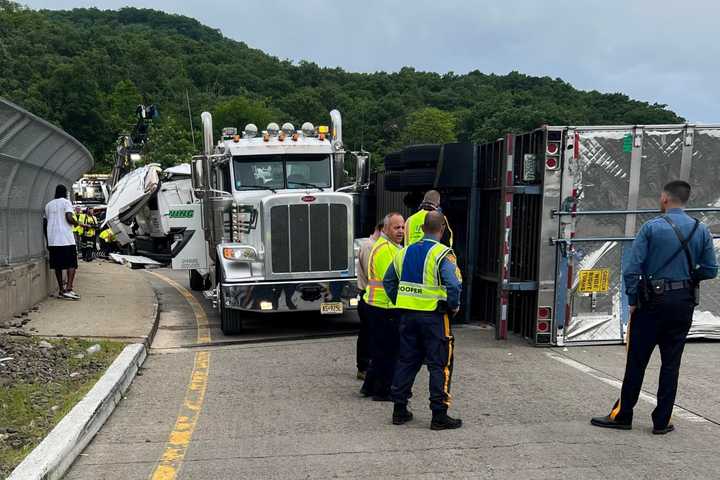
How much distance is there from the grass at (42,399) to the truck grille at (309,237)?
2.73 m

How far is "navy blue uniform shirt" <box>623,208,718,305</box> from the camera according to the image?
18.3ft

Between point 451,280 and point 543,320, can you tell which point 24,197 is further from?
point 451,280

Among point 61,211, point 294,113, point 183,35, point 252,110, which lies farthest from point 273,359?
point 183,35

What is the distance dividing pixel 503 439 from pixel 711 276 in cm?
204

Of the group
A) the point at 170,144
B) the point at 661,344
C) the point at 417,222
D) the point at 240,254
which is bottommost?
the point at 661,344

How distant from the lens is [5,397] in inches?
244

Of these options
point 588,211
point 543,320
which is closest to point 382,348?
point 543,320

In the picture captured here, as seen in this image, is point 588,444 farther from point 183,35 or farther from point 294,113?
point 183,35

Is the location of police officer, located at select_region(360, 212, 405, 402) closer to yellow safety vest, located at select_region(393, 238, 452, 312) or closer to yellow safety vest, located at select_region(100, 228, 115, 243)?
yellow safety vest, located at select_region(393, 238, 452, 312)

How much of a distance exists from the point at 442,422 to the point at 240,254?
17.3 ft

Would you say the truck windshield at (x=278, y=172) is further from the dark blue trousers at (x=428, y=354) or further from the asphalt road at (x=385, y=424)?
the dark blue trousers at (x=428, y=354)

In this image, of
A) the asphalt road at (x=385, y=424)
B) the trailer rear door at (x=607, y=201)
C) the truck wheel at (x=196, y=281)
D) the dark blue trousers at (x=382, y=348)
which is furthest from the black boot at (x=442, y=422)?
the truck wheel at (x=196, y=281)

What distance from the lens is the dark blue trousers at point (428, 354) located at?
570cm

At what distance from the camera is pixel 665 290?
554cm
